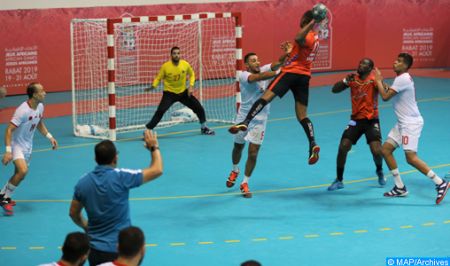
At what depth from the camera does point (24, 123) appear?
1320 cm

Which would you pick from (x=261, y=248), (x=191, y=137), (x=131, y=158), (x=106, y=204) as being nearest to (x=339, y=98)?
(x=191, y=137)

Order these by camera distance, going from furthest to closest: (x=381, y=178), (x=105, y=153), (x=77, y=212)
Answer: (x=381, y=178), (x=77, y=212), (x=105, y=153)

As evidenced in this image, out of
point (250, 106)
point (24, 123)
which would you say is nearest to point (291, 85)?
point (250, 106)

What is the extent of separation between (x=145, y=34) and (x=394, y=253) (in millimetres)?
17505

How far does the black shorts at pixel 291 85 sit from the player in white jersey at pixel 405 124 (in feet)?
4.16

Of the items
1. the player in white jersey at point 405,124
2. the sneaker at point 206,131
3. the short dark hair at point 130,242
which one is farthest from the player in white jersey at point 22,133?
the sneaker at point 206,131

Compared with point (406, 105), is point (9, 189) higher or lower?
lower

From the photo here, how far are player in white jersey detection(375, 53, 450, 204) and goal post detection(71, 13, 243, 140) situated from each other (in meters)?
7.23

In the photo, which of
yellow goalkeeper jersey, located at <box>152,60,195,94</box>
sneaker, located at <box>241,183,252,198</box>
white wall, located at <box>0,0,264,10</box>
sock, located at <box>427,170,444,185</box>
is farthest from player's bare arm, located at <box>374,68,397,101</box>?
white wall, located at <box>0,0,264,10</box>

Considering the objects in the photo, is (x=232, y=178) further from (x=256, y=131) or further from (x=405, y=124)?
(x=405, y=124)

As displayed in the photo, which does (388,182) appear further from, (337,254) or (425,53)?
(425,53)

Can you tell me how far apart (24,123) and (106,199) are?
522 centimetres

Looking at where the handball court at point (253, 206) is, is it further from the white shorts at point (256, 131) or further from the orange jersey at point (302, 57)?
the orange jersey at point (302, 57)

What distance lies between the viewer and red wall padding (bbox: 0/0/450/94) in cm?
2588
